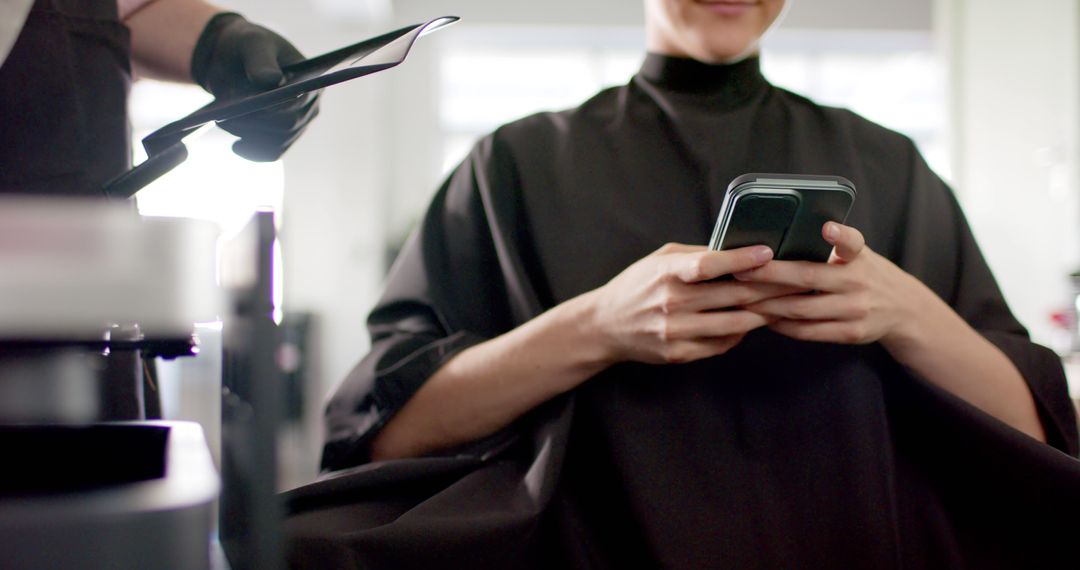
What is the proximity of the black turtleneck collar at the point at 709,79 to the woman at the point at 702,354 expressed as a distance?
28mm

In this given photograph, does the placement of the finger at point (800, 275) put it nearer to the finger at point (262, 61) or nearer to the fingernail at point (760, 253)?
the fingernail at point (760, 253)

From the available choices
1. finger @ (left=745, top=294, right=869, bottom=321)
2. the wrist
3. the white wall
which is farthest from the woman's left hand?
the white wall

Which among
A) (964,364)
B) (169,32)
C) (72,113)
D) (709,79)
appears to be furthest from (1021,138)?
(72,113)

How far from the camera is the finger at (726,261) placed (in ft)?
2.29

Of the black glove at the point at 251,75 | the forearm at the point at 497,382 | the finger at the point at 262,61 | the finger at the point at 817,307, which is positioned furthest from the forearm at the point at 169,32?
the finger at the point at 817,307

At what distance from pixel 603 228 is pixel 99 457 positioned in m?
0.61

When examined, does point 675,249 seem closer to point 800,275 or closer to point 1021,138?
point 800,275

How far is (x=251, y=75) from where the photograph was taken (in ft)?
2.25

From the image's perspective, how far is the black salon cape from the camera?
30.8 inches

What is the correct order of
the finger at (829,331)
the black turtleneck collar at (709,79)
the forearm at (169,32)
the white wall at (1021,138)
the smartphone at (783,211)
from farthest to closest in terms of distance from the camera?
the white wall at (1021,138) → the black turtleneck collar at (709,79) → the forearm at (169,32) → the finger at (829,331) → the smartphone at (783,211)

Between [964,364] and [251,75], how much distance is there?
74 centimetres

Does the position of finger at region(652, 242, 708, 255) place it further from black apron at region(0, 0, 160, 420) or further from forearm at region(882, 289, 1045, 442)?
black apron at region(0, 0, 160, 420)

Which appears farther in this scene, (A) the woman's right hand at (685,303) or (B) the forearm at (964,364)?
(B) the forearm at (964,364)

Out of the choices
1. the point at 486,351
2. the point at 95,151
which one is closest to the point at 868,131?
the point at 486,351
